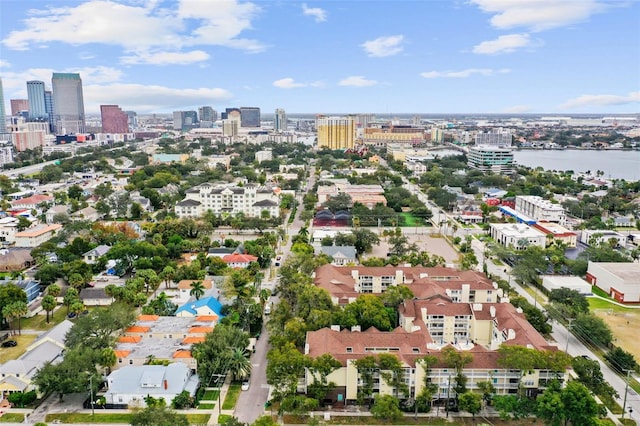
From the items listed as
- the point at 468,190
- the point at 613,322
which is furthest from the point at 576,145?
the point at 613,322

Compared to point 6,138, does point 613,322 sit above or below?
below

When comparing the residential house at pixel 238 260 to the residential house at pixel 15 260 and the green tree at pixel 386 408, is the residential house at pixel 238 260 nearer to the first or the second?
the residential house at pixel 15 260

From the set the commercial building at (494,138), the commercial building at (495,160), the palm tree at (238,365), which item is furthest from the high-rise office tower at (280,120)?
the palm tree at (238,365)

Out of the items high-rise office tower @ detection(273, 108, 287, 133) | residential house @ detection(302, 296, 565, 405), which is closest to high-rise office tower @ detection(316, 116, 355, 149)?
high-rise office tower @ detection(273, 108, 287, 133)

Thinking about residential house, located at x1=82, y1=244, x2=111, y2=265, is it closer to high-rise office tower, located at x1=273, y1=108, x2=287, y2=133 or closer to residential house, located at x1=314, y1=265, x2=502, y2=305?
residential house, located at x1=314, y1=265, x2=502, y2=305

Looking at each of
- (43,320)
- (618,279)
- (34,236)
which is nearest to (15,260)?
(34,236)

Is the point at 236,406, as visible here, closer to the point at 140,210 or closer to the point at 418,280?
the point at 418,280
